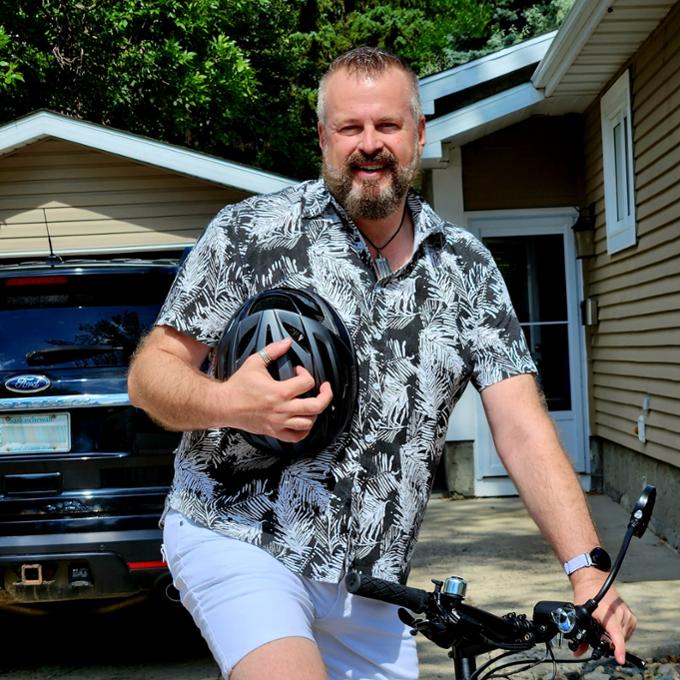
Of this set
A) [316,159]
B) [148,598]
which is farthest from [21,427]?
[316,159]

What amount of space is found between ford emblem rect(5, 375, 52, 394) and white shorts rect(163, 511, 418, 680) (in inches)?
114

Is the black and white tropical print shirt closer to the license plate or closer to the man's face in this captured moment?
the man's face

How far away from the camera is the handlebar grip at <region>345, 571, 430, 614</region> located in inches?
73.3

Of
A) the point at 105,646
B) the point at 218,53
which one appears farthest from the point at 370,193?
the point at 218,53

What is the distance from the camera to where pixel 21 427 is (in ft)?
17.2

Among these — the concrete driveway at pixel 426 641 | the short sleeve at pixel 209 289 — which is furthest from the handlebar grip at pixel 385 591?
the concrete driveway at pixel 426 641

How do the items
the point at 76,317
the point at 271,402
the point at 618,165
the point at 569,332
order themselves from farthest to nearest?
the point at 569,332 → the point at 618,165 → the point at 76,317 → the point at 271,402

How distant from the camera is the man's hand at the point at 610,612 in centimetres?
212

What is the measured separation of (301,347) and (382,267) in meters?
0.48

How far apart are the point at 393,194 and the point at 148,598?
3348 mm

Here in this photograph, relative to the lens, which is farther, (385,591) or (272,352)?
(272,352)

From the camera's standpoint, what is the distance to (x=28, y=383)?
17.3 feet

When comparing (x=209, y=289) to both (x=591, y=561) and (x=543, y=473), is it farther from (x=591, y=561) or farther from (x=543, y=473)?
(x=591, y=561)

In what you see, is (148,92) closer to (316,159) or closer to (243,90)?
(243,90)
